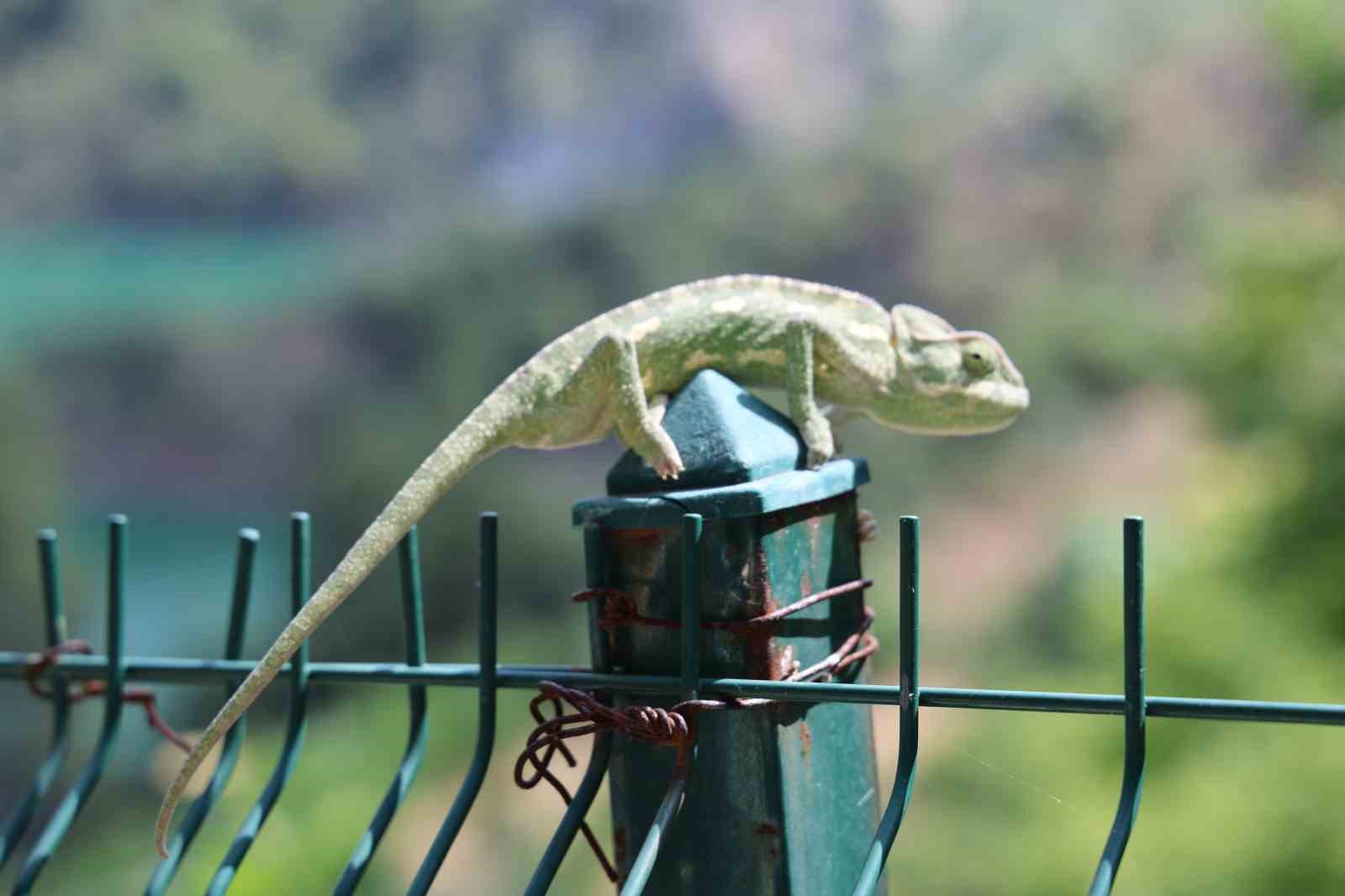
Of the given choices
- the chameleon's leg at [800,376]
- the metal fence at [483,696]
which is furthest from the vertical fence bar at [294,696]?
the chameleon's leg at [800,376]

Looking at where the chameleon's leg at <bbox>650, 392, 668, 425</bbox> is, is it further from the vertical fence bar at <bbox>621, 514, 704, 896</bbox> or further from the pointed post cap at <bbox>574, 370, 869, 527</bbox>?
the vertical fence bar at <bbox>621, 514, 704, 896</bbox>

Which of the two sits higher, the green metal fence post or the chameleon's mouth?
the chameleon's mouth

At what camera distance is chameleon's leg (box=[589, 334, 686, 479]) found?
3.77ft

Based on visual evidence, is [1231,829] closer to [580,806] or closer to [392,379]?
[580,806]

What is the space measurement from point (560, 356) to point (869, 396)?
333mm

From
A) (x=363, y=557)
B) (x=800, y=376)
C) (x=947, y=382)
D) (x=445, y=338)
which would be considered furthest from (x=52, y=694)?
(x=445, y=338)

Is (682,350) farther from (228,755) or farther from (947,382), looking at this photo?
(228,755)

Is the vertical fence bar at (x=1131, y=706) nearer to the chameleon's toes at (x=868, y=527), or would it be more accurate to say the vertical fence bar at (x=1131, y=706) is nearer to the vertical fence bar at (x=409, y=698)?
the chameleon's toes at (x=868, y=527)

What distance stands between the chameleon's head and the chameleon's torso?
0.03 m

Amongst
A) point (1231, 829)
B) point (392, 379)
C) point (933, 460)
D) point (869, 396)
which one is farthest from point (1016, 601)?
point (869, 396)

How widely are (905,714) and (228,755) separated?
72 centimetres

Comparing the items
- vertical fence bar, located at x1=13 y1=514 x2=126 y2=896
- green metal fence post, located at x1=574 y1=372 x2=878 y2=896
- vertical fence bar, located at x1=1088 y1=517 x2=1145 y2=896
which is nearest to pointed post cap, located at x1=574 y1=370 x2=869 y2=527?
green metal fence post, located at x1=574 y1=372 x2=878 y2=896

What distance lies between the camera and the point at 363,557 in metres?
1.22

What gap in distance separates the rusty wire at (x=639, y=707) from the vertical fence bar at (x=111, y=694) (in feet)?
1.66
